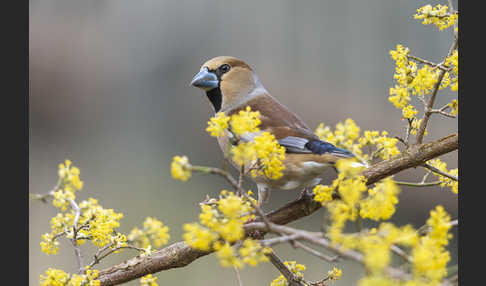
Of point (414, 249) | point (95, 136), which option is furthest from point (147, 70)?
point (414, 249)

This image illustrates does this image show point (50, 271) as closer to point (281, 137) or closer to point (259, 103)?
point (281, 137)

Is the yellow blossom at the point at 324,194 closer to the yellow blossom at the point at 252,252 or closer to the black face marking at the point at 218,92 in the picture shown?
the yellow blossom at the point at 252,252

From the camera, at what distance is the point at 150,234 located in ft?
2.98

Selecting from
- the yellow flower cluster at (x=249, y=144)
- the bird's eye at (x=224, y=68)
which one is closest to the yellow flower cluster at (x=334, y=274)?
the yellow flower cluster at (x=249, y=144)

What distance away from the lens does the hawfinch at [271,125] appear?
1121 millimetres

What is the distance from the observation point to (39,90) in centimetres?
317

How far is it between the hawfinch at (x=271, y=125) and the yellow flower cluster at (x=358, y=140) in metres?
0.04

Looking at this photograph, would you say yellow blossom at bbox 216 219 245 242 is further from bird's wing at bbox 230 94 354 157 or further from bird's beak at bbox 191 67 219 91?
bird's beak at bbox 191 67 219 91

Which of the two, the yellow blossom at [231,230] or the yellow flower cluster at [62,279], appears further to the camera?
the yellow flower cluster at [62,279]

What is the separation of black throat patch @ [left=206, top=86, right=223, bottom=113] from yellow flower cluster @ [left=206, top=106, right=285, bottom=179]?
1.80ft

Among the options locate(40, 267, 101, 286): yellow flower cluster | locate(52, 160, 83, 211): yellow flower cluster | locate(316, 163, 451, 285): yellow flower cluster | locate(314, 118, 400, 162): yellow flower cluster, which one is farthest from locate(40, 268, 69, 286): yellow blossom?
locate(314, 118, 400, 162): yellow flower cluster

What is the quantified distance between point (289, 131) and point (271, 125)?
5cm

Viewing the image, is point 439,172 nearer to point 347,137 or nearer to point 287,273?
point 347,137

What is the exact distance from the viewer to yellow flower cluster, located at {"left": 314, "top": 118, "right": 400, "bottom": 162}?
1.08 m
